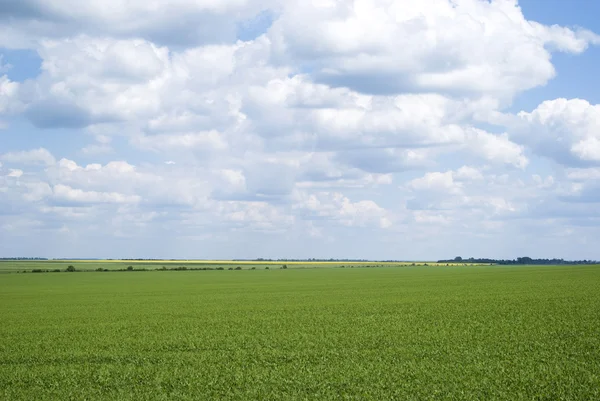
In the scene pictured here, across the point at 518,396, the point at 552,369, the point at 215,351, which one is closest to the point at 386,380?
the point at 518,396

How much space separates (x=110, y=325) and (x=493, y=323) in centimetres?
1909

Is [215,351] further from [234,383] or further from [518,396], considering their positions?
[518,396]

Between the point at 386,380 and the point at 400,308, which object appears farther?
the point at 400,308

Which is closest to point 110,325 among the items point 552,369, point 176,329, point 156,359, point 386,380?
point 176,329

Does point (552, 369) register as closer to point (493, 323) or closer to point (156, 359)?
point (493, 323)

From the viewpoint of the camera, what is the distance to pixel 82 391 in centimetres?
1575

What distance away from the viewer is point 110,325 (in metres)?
29.6

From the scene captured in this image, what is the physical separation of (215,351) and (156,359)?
7.11 ft

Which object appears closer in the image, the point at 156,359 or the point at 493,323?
the point at 156,359

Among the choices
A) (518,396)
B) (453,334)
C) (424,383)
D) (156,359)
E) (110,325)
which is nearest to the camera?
(518,396)

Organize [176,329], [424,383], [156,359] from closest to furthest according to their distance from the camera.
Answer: [424,383], [156,359], [176,329]

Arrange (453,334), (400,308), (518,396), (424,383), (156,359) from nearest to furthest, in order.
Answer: (518,396), (424,383), (156,359), (453,334), (400,308)

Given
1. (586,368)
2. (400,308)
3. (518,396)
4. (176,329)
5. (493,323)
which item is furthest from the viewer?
(400,308)

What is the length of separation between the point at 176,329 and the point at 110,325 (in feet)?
14.7
